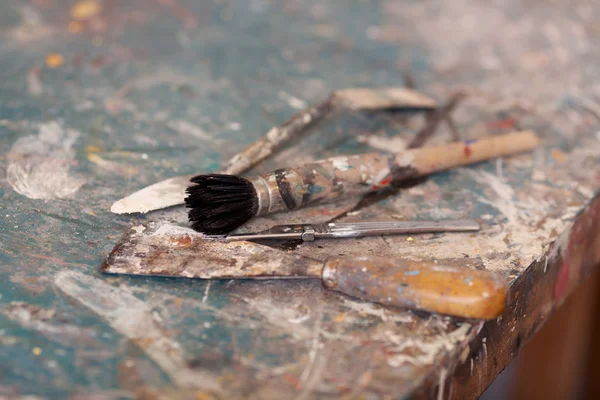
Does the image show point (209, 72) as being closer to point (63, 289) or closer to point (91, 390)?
point (63, 289)

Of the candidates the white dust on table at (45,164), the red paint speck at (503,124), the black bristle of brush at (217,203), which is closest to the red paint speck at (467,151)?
the red paint speck at (503,124)

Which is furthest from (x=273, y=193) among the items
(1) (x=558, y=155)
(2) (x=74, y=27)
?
(2) (x=74, y=27)

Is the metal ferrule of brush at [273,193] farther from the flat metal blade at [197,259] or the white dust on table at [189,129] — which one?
the white dust on table at [189,129]

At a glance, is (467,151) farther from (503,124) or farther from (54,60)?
(54,60)

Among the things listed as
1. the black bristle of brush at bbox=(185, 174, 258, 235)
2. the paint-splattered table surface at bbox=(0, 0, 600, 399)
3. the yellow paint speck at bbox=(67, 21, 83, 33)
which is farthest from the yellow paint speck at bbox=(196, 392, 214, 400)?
the yellow paint speck at bbox=(67, 21, 83, 33)

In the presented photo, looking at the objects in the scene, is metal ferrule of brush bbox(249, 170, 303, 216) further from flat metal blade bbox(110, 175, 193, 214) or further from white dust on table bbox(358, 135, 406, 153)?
white dust on table bbox(358, 135, 406, 153)
